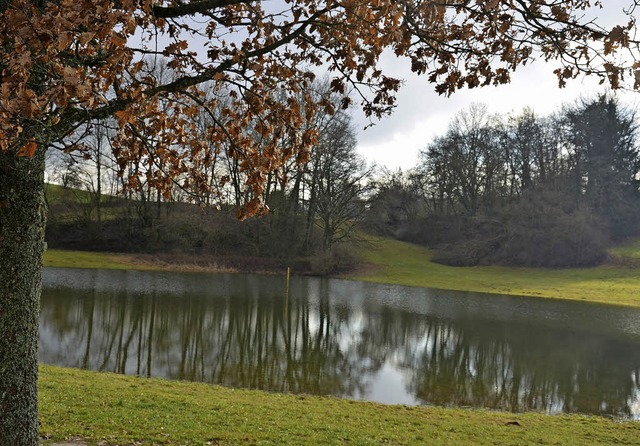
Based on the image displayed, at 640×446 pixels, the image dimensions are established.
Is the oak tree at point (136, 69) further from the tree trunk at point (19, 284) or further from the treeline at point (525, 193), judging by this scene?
the treeline at point (525, 193)

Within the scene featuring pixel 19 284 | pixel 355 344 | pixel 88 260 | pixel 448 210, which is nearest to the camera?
pixel 19 284

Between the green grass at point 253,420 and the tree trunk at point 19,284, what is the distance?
5.02 feet

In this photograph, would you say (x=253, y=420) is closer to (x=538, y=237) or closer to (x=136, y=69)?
(x=136, y=69)

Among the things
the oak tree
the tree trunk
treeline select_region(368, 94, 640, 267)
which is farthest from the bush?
the tree trunk

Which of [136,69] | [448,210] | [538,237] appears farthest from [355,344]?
[448,210]

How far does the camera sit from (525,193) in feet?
153

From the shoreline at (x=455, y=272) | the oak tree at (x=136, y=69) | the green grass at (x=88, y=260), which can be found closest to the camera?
the oak tree at (x=136, y=69)

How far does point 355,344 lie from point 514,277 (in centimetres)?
2721

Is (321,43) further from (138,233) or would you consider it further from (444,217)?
(444,217)

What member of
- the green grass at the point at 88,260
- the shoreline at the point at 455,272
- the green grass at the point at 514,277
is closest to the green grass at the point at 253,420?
the green grass at the point at 514,277

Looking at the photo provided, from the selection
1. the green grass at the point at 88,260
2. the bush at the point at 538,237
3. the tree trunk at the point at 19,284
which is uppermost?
the bush at the point at 538,237

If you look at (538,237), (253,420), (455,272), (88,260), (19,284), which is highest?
(538,237)

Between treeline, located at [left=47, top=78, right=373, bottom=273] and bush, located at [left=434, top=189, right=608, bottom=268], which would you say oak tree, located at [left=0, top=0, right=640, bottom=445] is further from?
bush, located at [left=434, top=189, right=608, bottom=268]

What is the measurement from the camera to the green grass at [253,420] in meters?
6.09
